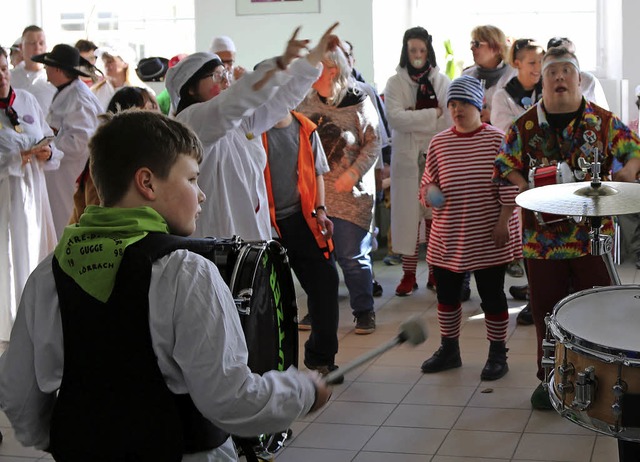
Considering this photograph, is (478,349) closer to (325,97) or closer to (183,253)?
(325,97)

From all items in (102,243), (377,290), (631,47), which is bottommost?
(377,290)

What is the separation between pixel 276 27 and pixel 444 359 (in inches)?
169

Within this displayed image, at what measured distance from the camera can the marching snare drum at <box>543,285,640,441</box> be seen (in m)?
2.64

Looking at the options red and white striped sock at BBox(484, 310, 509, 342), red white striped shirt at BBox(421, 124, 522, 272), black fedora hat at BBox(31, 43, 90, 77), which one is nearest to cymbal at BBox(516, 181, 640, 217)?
red white striped shirt at BBox(421, 124, 522, 272)

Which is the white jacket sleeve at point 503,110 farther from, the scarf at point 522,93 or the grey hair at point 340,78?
the grey hair at point 340,78

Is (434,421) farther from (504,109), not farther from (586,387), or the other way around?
(504,109)

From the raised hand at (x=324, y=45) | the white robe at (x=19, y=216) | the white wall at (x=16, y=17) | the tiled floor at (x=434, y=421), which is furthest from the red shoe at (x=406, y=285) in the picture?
the white wall at (x=16, y=17)

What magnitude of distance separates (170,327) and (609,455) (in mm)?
2339

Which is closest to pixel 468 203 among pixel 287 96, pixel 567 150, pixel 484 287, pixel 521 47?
pixel 484 287

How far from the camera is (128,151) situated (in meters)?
1.92

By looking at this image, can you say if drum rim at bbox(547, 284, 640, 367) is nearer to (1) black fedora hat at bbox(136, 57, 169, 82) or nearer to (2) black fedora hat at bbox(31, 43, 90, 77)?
(2) black fedora hat at bbox(31, 43, 90, 77)

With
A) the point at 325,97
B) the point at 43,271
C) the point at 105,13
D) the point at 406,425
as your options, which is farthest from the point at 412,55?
the point at 43,271

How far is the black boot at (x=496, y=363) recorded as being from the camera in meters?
4.60

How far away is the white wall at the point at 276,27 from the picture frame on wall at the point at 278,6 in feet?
0.11
